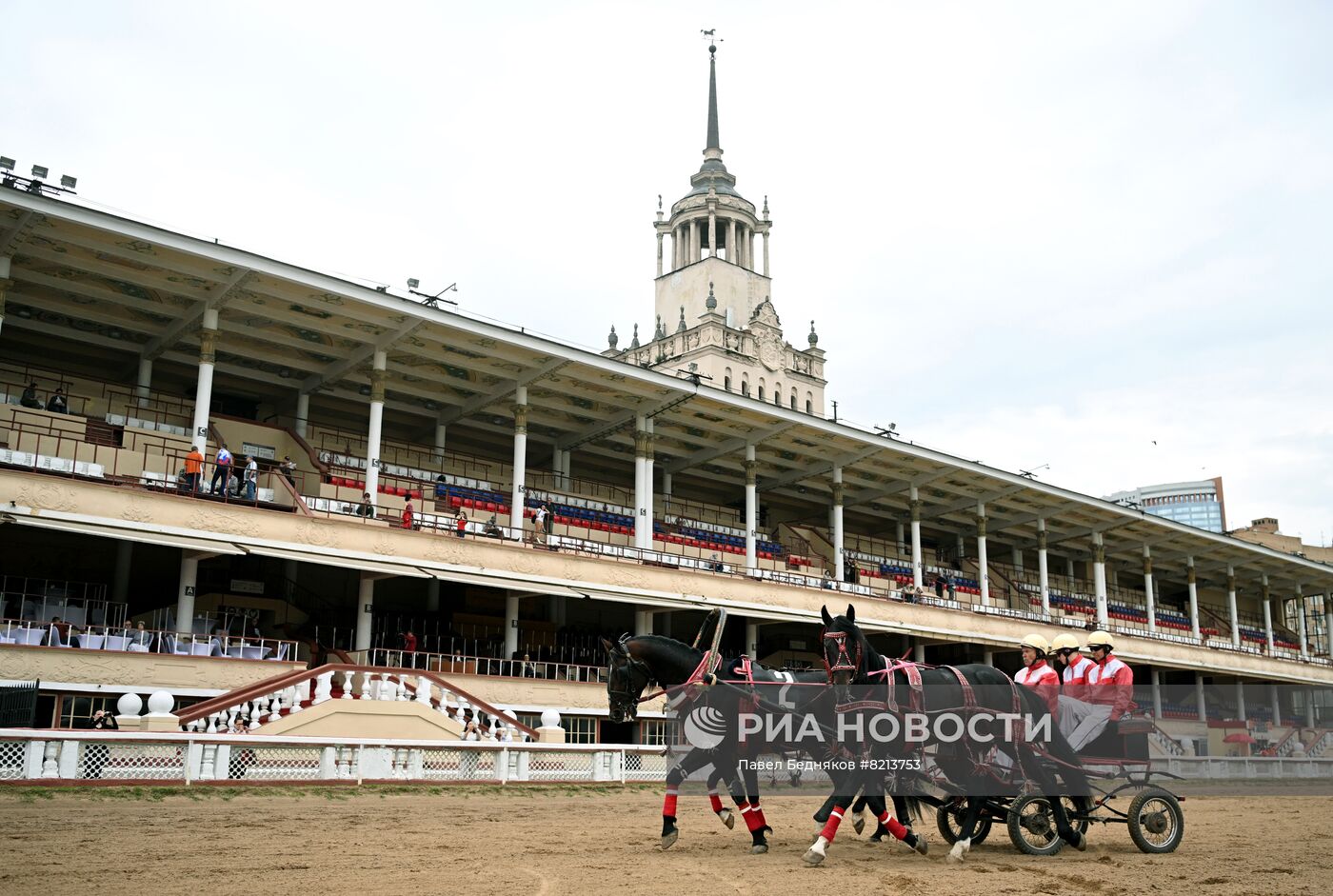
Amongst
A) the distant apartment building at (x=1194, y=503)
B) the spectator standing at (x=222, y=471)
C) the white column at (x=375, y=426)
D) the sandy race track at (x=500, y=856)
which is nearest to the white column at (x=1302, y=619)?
the white column at (x=375, y=426)

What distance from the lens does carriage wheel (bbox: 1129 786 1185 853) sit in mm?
10875

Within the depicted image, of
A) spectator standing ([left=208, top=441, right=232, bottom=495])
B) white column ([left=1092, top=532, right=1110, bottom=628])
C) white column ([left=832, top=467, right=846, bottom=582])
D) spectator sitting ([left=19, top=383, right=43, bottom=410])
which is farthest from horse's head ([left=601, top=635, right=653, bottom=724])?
white column ([left=1092, top=532, right=1110, bottom=628])

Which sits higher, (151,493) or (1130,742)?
(151,493)

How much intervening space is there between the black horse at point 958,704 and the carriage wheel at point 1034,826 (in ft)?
0.33

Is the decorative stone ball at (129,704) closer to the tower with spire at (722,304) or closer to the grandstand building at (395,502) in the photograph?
the grandstand building at (395,502)

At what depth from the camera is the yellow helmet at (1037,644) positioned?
11.8 m

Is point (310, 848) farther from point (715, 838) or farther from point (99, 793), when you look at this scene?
point (99, 793)

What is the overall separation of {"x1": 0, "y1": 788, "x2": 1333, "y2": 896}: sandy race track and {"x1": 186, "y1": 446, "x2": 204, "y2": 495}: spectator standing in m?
12.3

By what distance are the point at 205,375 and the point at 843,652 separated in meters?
22.3

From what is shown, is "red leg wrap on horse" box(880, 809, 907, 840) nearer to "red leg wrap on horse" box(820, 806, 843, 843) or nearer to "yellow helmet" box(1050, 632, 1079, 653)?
"red leg wrap on horse" box(820, 806, 843, 843)

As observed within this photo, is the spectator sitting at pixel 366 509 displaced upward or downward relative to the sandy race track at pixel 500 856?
upward

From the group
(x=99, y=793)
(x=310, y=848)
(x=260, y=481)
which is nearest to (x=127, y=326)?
(x=260, y=481)

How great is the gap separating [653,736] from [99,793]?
17.5m

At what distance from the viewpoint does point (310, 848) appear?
10133mm
